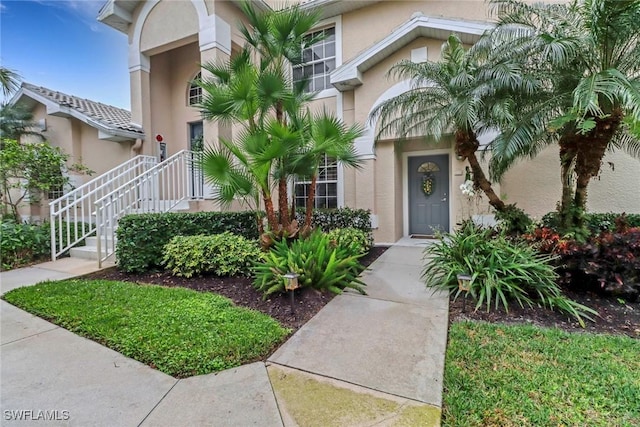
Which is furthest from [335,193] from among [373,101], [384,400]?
[384,400]

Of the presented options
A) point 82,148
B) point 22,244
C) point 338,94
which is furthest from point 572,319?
point 82,148

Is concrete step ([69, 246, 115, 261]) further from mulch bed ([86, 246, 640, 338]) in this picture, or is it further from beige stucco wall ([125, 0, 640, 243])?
beige stucco wall ([125, 0, 640, 243])

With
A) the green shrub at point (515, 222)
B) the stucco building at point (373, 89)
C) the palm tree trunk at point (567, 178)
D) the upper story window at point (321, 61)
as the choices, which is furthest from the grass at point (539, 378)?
the upper story window at point (321, 61)

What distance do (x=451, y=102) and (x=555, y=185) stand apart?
13.0ft

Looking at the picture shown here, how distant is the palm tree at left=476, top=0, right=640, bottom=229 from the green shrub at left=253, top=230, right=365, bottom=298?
3.38 metres

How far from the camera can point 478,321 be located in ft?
12.3

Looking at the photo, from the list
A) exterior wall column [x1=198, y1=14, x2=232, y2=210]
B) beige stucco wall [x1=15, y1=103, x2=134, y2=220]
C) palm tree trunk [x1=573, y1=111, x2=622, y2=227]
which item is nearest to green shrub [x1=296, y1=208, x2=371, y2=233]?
exterior wall column [x1=198, y1=14, x2=232, y2=210]

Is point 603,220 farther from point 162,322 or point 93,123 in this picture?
point 93,123

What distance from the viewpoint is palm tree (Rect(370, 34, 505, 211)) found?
5.11 meters

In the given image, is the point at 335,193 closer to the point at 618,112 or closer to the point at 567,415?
the point at 618,112

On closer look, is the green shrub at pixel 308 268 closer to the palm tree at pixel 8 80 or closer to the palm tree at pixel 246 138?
the palm tree at pixel 246 138

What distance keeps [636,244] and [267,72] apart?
628cm

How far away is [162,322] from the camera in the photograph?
3506 millimetres

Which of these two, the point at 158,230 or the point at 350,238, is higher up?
the point at 158,230
